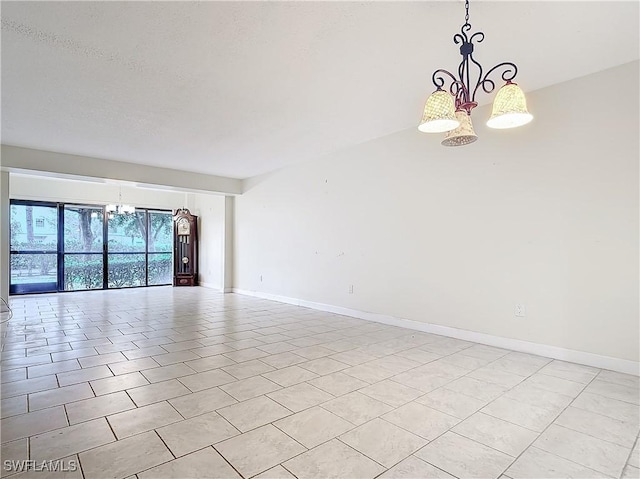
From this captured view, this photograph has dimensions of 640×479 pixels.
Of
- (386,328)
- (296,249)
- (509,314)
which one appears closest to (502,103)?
(509,314)

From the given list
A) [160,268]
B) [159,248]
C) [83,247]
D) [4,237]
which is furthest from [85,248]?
[4,237]

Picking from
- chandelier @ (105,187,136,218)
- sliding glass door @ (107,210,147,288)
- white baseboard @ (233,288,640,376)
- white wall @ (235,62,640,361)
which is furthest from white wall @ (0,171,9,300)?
white baseboard @ (233,288,640,376)

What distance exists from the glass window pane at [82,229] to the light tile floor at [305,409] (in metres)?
4.66

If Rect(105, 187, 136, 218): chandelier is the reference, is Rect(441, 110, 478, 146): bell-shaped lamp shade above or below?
below

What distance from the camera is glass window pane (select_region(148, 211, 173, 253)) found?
9258 mm

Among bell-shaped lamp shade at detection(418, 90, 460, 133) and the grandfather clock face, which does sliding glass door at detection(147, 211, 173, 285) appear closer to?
the grandfather clock face

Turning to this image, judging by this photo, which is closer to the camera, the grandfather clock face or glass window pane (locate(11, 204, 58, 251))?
glass window pane (locate(11, 204, 58, 251))

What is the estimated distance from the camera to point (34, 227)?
7.59 metres

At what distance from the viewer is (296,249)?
6230 millimetres

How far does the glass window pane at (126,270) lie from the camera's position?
8.57m

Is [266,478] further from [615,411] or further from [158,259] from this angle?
[158,259]

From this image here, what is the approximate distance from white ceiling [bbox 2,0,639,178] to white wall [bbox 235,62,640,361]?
44cm

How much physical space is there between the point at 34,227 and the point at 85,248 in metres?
1.04

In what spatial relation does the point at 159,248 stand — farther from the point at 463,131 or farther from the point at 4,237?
the point at 463,131
